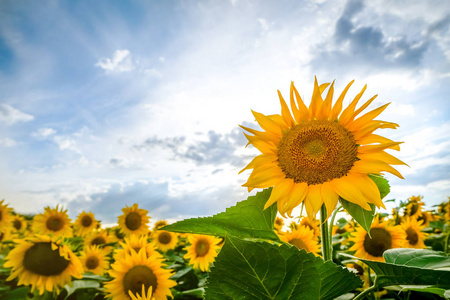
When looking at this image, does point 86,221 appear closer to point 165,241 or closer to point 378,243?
point 165,241

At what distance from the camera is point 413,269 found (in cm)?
104

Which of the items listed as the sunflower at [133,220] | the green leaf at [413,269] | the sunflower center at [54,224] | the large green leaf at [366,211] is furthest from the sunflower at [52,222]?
the green leaf at [413,269]

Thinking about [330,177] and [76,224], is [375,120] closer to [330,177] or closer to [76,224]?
[330,177]

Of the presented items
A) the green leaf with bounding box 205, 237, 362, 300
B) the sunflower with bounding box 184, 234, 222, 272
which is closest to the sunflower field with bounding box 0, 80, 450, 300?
the green leaf with bounding box 205, 237, 362, 300

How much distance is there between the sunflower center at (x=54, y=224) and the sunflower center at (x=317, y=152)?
5.65 m

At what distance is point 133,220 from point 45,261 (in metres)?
2.89

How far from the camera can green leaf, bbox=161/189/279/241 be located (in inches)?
48.6

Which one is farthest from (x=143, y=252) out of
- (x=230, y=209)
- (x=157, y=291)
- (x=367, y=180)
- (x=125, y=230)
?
(x=125, y=230)

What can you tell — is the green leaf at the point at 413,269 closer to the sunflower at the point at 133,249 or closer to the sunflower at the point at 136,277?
the sunflower at the point at 136,277

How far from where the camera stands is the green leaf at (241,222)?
1.24 m

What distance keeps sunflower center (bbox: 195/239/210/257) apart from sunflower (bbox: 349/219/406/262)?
6.40ft

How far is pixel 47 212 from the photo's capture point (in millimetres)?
6035

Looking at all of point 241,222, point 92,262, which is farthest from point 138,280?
point 241,222

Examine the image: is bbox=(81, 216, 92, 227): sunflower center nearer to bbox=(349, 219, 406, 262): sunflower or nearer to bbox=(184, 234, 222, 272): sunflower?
bbox=(184, 234, 222, 272): sunflower
